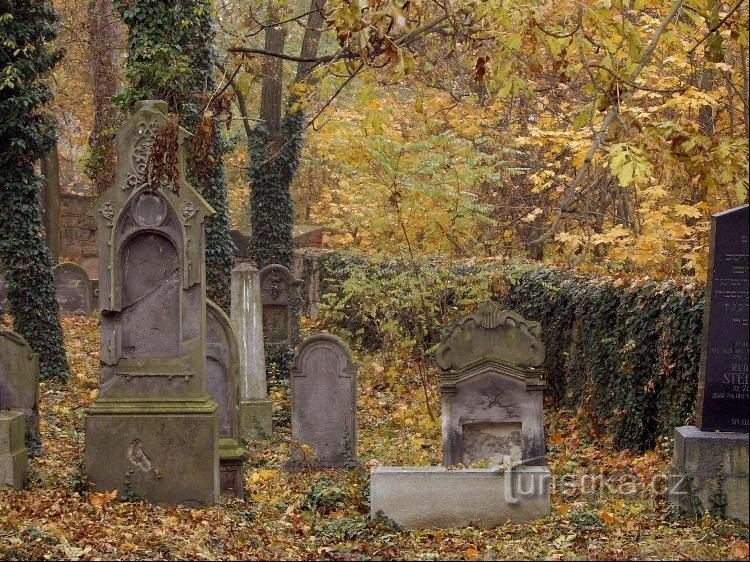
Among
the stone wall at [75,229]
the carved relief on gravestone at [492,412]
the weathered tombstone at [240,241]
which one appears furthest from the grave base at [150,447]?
the stone wall at [75,229]

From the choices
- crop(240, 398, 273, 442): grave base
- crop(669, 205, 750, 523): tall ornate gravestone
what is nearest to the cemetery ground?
crop(669, 205, 750, 523): tall ornate gravestone

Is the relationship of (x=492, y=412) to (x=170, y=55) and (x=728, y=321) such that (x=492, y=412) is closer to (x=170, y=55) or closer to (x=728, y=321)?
(x=728, y=321)

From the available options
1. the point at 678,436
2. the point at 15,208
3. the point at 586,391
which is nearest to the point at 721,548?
the point at 678,436

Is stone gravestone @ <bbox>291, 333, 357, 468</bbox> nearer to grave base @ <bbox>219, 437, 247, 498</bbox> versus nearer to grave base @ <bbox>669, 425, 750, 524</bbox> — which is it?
grave base @ <bbox>219, 437, 247, 498</bbox>

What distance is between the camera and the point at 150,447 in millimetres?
9227

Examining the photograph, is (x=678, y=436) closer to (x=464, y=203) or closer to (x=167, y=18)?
(x=464, y=203)

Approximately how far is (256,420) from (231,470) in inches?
158

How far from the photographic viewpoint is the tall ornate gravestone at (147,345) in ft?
30.1

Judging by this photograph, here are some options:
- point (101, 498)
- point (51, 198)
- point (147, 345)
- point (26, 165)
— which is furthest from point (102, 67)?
point (101, 498)

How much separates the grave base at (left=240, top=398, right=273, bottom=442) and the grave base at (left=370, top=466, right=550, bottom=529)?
239 inches

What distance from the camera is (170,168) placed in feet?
26.7

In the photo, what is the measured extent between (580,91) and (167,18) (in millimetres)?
11366

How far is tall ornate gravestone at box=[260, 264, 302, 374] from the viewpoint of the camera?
737 inches

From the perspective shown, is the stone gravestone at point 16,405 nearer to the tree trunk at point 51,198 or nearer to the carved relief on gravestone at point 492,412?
the carved relief on gravestone at point 492,412
